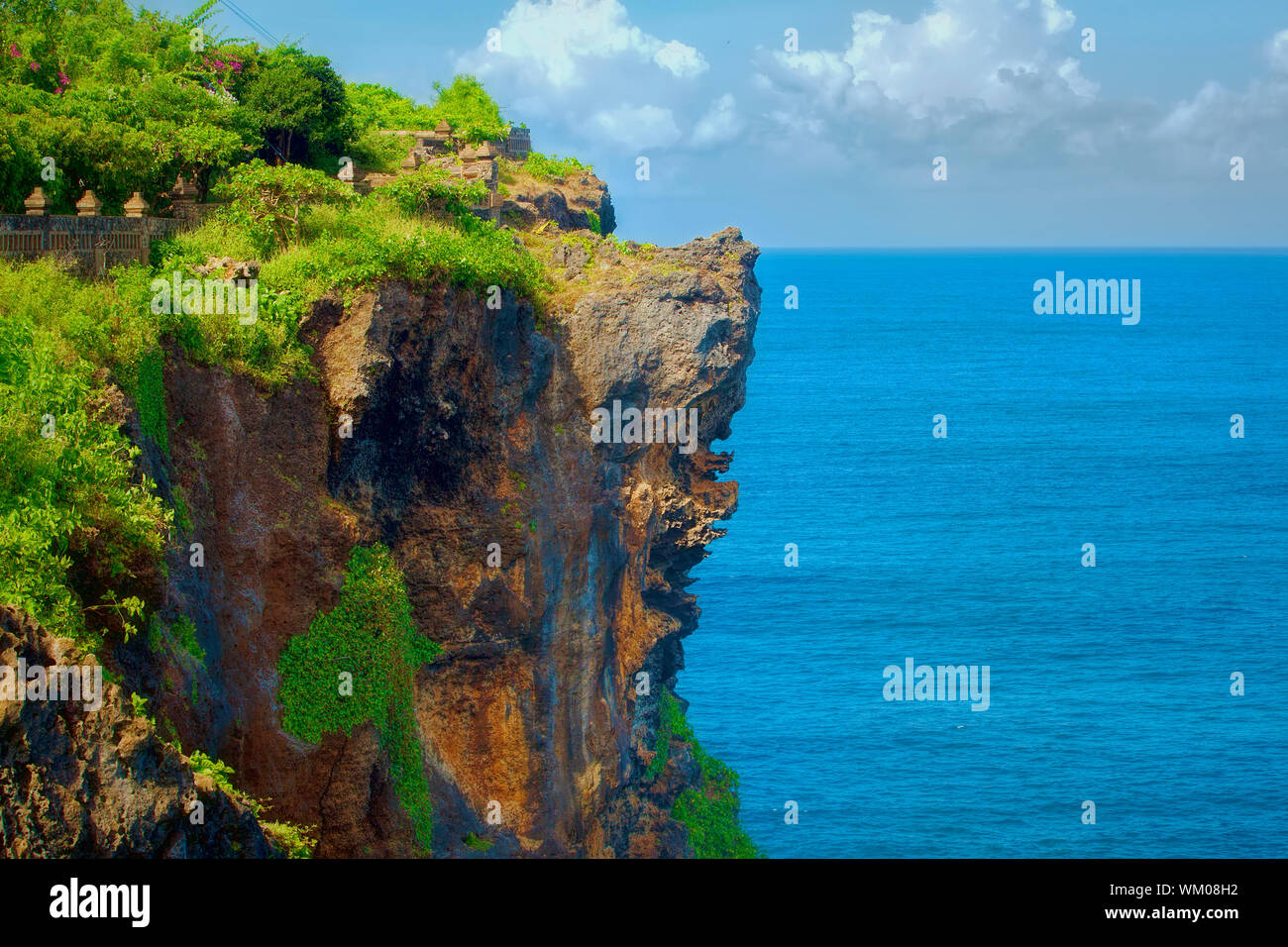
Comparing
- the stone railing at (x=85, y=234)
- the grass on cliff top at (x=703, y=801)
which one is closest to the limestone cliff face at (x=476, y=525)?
the stone railing at (x=85, y=234)

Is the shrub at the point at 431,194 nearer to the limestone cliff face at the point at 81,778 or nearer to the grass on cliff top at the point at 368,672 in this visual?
the grass on cliff top at the point at 368,672

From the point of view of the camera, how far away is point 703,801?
4762 centimetres

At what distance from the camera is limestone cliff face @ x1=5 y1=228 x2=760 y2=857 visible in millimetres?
25484

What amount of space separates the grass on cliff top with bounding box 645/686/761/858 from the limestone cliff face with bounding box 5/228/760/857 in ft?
16.4

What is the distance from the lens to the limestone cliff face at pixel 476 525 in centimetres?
2548

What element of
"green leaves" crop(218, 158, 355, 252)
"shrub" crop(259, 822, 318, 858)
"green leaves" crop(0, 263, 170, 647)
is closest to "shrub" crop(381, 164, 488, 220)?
"green leaves" crop(218, 158, 355, 252)

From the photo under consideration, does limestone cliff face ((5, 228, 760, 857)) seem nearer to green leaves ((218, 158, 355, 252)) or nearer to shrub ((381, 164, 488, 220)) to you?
shrub ((381, 164, 488, 220))

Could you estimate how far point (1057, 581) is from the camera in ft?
270

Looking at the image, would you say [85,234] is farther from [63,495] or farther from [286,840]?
[286,840]

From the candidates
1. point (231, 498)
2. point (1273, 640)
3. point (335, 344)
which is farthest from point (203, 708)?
point (1273, 640)

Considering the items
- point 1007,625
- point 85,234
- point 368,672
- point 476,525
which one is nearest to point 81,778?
point 368,672

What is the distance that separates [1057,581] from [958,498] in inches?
725

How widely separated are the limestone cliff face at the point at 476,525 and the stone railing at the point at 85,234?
3275mm
